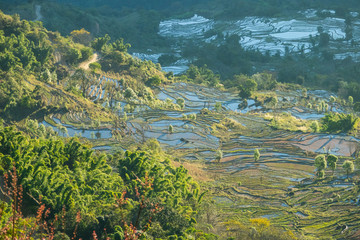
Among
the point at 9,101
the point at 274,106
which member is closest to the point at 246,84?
the point at 274,106

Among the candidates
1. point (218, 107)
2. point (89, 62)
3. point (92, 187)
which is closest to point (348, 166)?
point (92, 187)

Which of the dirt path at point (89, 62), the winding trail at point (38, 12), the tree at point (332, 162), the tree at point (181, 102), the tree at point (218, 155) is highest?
the winding trail at point (38, 12)

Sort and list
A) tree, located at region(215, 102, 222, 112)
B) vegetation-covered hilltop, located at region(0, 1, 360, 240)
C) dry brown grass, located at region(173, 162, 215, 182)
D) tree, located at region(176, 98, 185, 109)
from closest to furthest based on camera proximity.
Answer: vegetation-covered hilltop, located at region(0, 1, 360, 240), dry brown grass, located at region(173, 162, 215, 182), tree, located at region(176, 98, 185, 109), tree, located at region(215, 102, 222, 112)

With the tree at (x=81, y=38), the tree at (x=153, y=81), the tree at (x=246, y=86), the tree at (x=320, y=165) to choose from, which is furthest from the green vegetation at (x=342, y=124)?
the tree at (x=81, y=38)

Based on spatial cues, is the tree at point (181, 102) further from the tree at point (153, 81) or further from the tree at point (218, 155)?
the tree at point (218, 155)

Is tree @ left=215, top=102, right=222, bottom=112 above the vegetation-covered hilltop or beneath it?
beneath

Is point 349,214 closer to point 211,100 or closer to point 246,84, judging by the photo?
point 211,100

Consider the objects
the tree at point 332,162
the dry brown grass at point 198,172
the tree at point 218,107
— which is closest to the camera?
the dry brown grass at point 198,172

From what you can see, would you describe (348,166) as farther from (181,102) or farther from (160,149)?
(181,102)

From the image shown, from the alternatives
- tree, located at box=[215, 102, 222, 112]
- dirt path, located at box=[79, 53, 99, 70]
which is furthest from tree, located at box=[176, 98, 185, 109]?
dirt path, located at box=[79, 53, 99, 70]

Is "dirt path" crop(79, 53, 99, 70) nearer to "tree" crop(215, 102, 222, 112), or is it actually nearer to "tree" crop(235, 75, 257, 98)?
"tree" crop(215, 102, 222, 112)

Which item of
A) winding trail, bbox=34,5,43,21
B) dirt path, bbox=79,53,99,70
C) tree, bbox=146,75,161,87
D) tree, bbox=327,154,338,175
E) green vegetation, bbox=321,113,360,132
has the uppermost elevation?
winding trail, bbox=34,5,43,21
